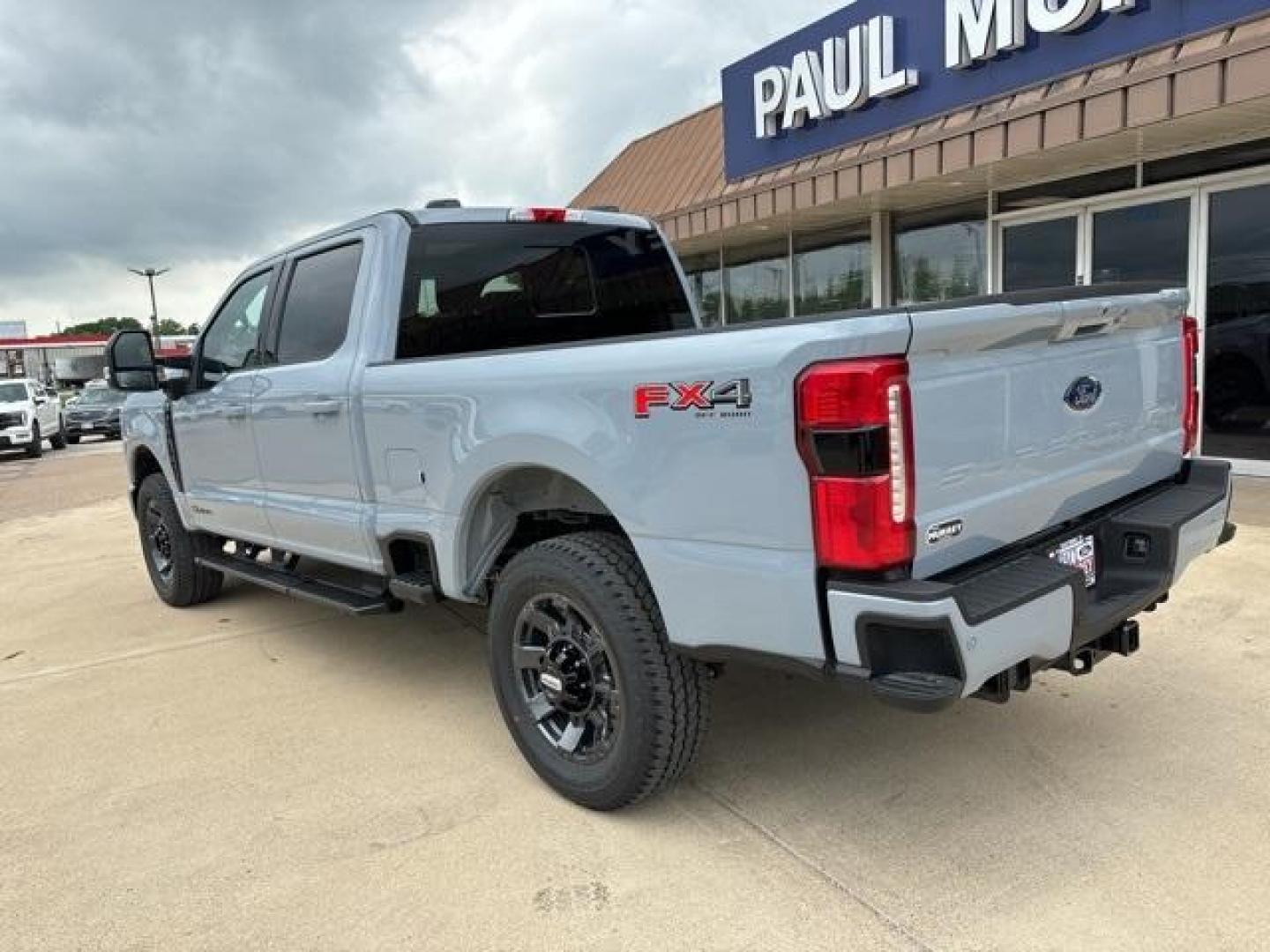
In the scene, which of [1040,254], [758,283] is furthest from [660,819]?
[758,283]

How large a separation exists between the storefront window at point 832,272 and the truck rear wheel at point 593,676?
8.46 meters

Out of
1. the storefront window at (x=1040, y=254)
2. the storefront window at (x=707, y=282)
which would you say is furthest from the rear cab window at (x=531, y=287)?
the storefront window at (x=707, y=282)

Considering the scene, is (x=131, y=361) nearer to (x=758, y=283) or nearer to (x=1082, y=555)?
(x=1082, y=555)

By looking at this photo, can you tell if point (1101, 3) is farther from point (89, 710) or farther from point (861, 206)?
point (89, 710)

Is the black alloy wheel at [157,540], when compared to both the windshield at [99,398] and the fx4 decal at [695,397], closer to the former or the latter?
the fx4 decal at [695,397]

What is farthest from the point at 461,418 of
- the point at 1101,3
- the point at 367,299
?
the point at 1101,3

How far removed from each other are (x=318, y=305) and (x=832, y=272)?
8255mm

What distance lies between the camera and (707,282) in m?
13.8

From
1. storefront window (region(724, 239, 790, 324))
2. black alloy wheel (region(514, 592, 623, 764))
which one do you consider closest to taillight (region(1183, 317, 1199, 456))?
black alloy wheel (region(514, 592, 623, 764))

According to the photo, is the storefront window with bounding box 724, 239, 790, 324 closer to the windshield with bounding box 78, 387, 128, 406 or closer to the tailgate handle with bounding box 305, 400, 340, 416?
the tailgate handle with bounding box 305, 400, 340, 416

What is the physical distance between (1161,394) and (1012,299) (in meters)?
1.16

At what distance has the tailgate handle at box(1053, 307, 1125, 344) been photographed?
2.74m

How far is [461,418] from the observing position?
3.35m

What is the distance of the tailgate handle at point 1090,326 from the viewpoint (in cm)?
274
